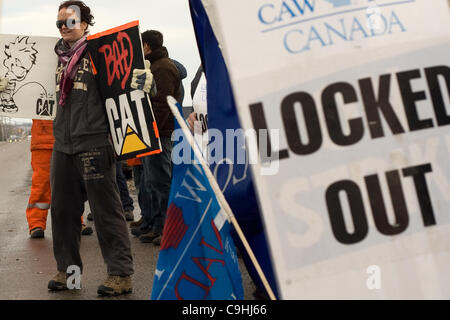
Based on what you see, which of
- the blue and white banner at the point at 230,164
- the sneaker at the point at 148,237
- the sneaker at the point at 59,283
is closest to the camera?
the blue and white banner at the point at 230,164

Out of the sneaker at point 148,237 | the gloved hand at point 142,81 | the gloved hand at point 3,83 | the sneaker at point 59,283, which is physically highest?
the gloved hand at point 3,83

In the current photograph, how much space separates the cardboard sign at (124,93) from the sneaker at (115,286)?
2.60ft

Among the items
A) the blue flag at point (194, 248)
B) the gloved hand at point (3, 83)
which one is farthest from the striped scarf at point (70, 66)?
the blue flag at point (194, 248)

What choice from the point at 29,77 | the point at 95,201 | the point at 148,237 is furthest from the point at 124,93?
the point at 148,237

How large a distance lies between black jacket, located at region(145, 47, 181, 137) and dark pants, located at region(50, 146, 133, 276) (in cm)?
216

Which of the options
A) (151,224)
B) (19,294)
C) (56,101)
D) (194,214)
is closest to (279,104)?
(194,214)

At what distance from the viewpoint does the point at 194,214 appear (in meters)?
3.68

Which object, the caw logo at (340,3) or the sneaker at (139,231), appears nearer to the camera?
the caw logo at (340,3)

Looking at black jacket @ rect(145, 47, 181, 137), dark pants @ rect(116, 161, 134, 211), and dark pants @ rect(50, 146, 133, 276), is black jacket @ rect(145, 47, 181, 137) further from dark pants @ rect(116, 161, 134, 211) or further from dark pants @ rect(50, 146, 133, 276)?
dark pants @ rect(50, 146, 133, 276)

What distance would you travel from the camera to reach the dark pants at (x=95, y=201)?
5.01 meters

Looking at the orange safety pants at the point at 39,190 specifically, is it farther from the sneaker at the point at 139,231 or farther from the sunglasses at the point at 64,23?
the sunglasses at the point at 64,23

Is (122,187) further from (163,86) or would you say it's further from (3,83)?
(3,83)

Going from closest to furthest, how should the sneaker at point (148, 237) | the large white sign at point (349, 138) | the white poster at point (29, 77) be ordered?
the large white sign at point (349, 138) < the white poster at point (29, 77) < the sneaker at point (148, 237)

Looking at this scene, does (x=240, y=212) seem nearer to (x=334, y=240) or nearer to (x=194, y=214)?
(x=194, y=214)
